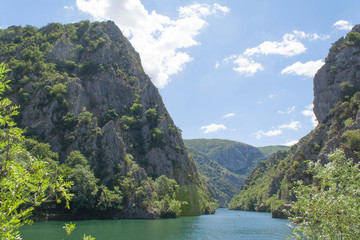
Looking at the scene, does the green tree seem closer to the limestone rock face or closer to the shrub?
the shrub

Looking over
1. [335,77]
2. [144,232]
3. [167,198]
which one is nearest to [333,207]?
[144,232]

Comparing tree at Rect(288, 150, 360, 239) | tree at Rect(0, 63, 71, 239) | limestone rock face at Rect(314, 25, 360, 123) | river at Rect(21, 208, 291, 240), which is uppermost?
limestone rock face at Rect(314, 25, 360, 123)

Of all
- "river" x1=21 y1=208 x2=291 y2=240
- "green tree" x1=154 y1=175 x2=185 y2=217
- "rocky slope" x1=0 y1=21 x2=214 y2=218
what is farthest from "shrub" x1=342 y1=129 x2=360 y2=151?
"rocky slope" x1=0 y1=21 x2=214 y2=218

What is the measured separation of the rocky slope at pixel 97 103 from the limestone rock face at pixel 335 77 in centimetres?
6344

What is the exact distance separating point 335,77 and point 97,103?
98.6 m

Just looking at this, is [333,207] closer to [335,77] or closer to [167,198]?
[167,198]

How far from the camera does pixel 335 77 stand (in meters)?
104

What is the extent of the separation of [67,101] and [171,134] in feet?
156

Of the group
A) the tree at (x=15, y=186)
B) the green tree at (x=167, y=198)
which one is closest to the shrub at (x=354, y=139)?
the green tree at (x=167, y=198)

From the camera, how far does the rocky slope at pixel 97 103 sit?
89.1 metres

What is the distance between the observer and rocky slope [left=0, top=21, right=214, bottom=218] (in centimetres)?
8912

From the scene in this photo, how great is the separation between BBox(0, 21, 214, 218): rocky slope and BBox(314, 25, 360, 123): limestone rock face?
63442 mm

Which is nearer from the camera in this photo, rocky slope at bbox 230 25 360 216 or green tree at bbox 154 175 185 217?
rocky slope at bbox 230 25 360 216

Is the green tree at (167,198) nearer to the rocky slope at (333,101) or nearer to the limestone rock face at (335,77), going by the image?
the rocky slope at (333,101)
